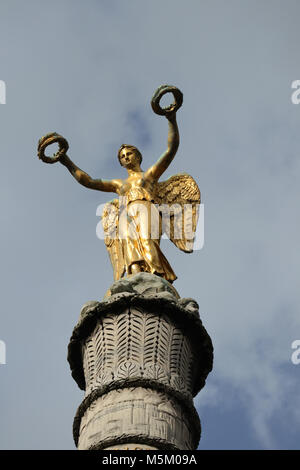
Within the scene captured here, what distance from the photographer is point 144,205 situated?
1617 centimetres

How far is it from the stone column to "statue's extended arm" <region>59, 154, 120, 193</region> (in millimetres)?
2959

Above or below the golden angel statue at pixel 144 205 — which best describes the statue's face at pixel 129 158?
above

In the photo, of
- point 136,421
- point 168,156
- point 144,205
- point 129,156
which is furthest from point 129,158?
point 136,421

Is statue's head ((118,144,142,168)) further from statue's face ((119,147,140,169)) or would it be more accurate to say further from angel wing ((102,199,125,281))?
angel wing ((102,199,125,281))

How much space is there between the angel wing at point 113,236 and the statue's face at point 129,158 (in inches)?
26.5

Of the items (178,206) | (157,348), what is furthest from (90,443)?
(178,206)

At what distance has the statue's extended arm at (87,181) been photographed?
17.0 m

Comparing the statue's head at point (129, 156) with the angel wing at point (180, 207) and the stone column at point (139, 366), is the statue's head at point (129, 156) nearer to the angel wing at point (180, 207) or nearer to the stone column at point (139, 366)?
the angel wing at point (180, 207)

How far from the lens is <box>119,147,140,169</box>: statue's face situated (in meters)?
17.1

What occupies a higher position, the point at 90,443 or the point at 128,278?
the point at 128,278

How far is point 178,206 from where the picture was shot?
55.4 feet

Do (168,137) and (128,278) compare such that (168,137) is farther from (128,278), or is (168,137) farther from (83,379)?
(83,379)

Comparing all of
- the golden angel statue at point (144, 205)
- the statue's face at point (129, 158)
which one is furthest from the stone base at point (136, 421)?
the statue's face at point (129, 158)
